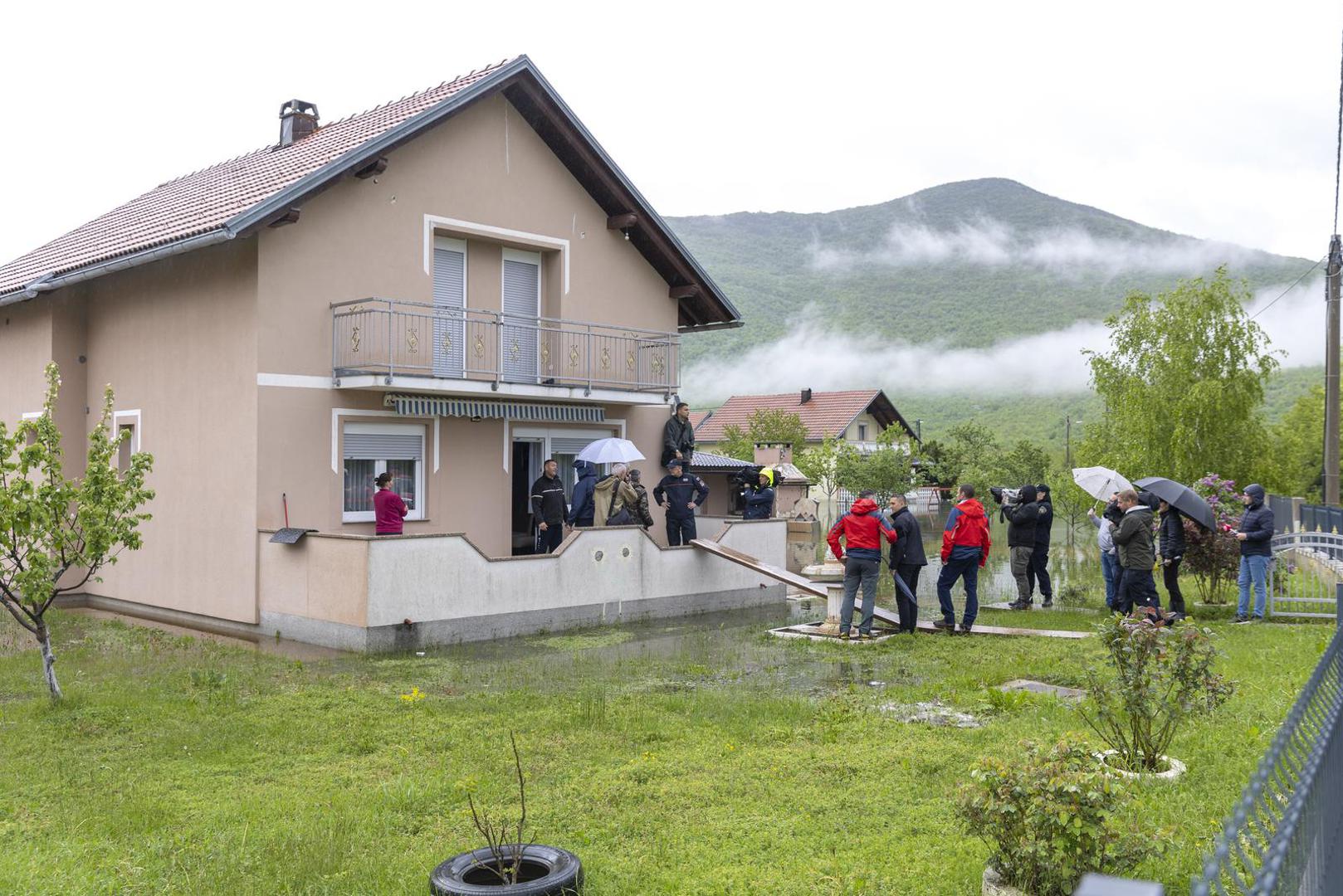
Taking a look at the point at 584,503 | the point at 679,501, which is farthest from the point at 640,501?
the point at 584,503

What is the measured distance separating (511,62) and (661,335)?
205 inches

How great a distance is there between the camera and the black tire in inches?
191

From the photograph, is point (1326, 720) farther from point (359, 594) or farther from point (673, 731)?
point (359, 594)

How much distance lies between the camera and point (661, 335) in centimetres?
1950

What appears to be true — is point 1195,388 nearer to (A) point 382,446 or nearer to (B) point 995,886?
(A) point 382,446

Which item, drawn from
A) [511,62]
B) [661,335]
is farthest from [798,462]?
[511,62]

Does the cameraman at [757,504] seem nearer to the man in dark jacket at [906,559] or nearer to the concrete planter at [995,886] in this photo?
the man in dark jacket at [906,559]

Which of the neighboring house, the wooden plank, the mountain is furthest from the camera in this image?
the mountain

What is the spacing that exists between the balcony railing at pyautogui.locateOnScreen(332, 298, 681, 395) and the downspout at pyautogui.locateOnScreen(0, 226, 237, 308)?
76.0 inches

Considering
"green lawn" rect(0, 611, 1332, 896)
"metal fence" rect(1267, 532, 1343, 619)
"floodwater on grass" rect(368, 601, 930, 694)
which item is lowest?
"floodwater on grass" rect(368, 601, 930, 694)

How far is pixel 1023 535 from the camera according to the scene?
1634cm

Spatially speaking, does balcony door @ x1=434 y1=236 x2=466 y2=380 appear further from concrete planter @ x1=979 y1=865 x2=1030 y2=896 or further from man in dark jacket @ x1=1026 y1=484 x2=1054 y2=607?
concrete planter @ x1=979 y1=865 x2=1030 y2=896

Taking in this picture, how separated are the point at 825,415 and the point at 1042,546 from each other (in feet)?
173

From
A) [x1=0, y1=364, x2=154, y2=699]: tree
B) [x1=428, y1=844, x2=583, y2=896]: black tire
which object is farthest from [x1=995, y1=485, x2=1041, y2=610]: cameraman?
[x1=428, y1=844, x2=583, y2=896]: black tire
